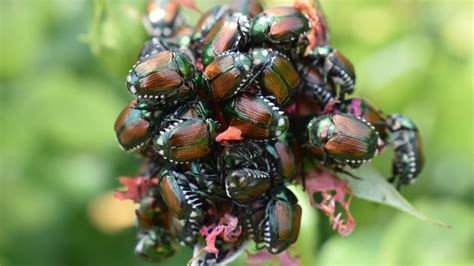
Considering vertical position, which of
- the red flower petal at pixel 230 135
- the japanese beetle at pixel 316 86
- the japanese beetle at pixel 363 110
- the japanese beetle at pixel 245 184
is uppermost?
the red flower petal at pixel 230 135

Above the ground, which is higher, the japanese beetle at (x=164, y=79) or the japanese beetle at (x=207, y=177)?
the japanese beetle at (x=164, y=79)

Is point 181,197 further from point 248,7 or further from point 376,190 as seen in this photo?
point 248,7

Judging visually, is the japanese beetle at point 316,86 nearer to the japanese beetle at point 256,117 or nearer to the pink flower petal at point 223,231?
the japanese beetle at point 256,117

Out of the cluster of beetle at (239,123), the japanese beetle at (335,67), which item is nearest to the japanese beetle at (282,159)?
the cluster of beetle at (239,123)

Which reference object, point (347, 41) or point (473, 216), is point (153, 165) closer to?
point (473, 216)

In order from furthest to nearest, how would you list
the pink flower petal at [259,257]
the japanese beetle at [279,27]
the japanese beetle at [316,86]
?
the pink flower petal at [259,257] < the japanese beetle at [316,86] < the japanese beetle at [279,27]

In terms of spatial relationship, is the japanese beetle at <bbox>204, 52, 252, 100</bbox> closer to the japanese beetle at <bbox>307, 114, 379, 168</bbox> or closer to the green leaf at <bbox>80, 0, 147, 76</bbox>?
the japanese beetle at <bbox>307, 114, 379, 168</bbox>
